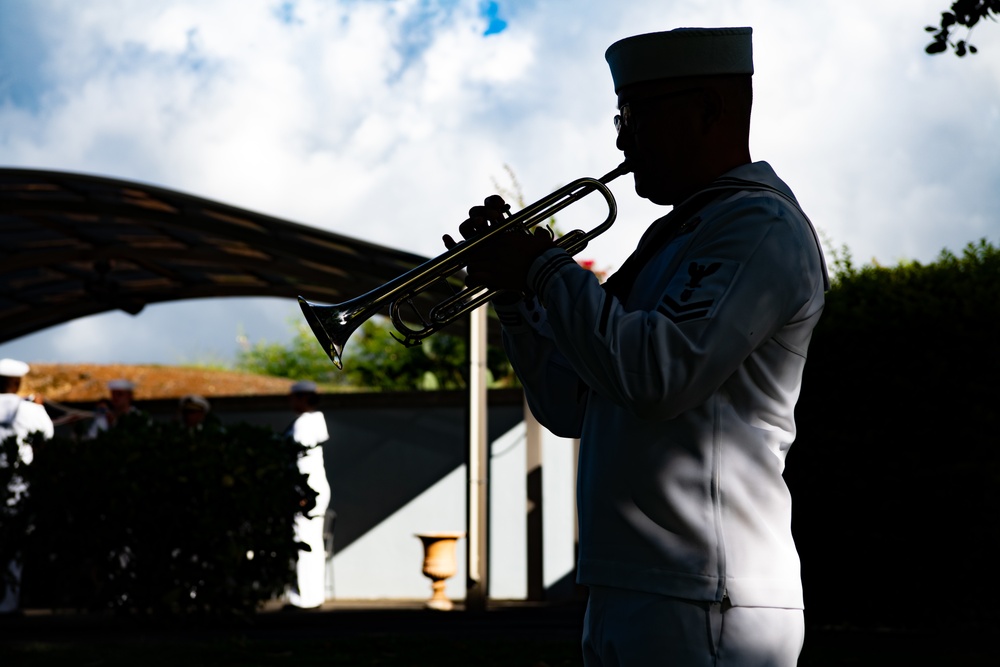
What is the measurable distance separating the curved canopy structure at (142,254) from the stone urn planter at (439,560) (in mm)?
2110

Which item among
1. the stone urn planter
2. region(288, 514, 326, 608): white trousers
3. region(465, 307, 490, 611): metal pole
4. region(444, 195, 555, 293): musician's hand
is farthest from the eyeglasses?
the stone urn planter

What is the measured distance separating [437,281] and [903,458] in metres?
5.94

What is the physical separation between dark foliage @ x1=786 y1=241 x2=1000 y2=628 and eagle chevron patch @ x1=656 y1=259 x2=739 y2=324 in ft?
20.5

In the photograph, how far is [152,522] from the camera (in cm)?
859

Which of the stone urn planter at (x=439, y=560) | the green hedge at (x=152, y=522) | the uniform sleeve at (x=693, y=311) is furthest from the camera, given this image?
the stone urn planter at (x=439, y=560)

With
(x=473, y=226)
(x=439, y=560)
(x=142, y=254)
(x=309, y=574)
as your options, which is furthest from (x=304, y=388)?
(x=473, y=226)

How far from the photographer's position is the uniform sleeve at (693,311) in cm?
217

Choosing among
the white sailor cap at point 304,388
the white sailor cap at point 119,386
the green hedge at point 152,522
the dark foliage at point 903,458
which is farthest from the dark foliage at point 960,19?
the white sailor cap at point 119,386

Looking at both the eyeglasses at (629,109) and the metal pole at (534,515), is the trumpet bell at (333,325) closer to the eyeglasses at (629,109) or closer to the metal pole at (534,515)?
the eyeglasses at (629,109)

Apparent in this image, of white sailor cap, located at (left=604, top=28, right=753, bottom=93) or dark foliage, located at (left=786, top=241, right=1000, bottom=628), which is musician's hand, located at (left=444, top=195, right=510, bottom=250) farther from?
dark foliage, located at (left=786, top=241, right=1000, bottom=628)

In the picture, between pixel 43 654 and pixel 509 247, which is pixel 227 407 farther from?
pixel 509 247

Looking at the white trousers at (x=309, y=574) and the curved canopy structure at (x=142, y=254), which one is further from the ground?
the curved canopy structure at (x=142, y=254)

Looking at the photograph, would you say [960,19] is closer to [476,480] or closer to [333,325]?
[333,325]

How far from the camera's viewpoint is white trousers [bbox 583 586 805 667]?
2.20 metres
